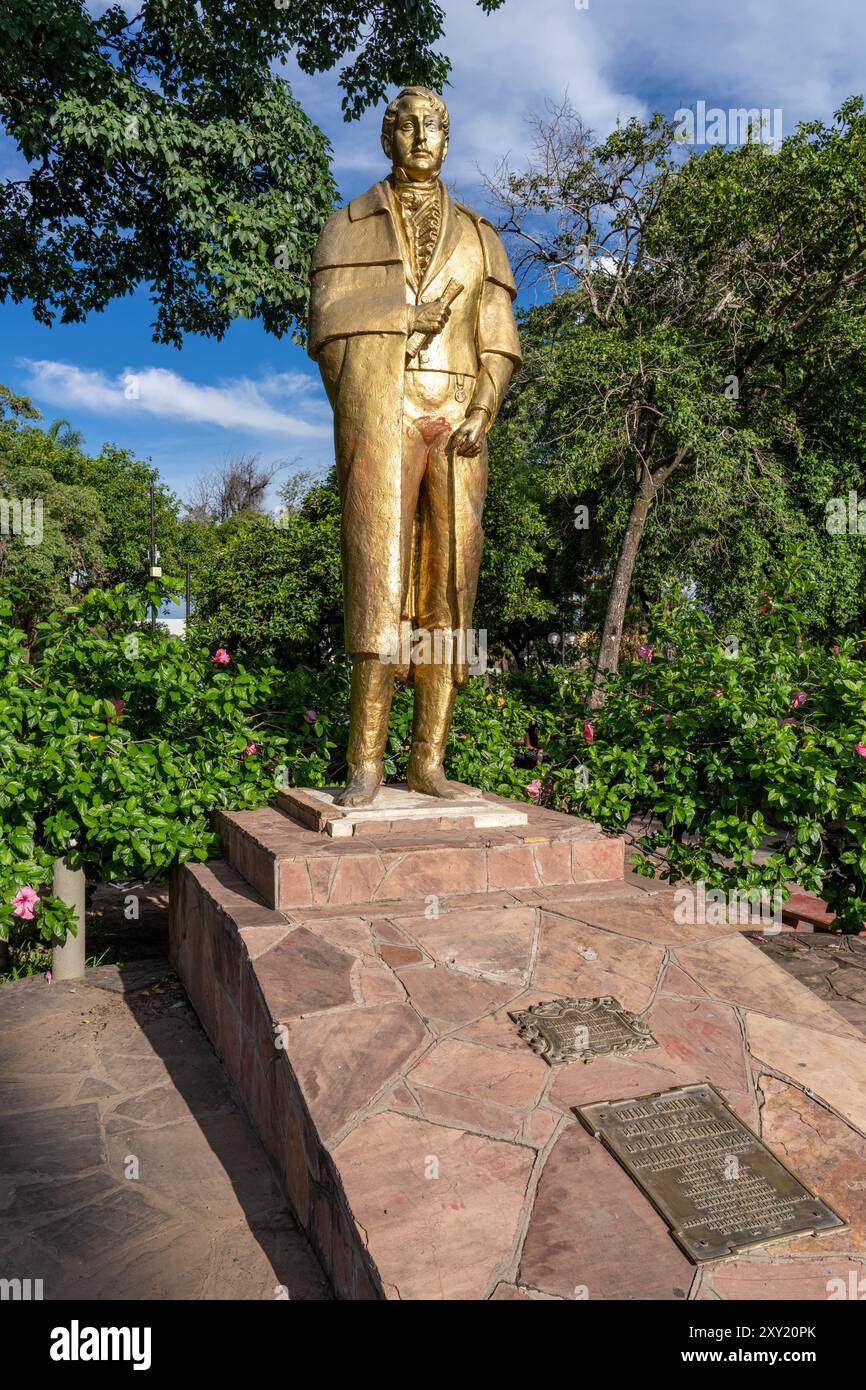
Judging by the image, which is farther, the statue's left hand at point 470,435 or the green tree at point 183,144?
the green tree at point 183,144

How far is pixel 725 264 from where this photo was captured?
11523mm

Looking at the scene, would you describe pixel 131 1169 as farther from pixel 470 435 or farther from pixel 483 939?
pixel 470 435

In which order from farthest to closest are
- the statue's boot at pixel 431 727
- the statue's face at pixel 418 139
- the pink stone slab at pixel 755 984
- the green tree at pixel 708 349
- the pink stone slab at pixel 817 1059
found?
1. the green tree at pixel 708 349
2. the statue's boot at pixel 431 727
3. the statue's face at pixel 418 139
4. the pink stone slab at pixel 755 984
5. the pink stone slab at pixel 817 1059

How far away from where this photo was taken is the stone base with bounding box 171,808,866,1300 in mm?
1780

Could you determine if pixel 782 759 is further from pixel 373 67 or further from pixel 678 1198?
pixel 373 67

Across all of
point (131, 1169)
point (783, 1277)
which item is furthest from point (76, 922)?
point (783, 1277)

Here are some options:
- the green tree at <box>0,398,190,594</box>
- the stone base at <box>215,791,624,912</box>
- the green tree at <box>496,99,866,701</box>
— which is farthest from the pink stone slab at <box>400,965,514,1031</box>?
the green tree at <box>0,398,190,594</box>

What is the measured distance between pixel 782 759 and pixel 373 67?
8083 mm

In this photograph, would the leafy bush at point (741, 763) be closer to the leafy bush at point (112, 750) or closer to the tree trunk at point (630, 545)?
the leafy bush at point (112, 750)

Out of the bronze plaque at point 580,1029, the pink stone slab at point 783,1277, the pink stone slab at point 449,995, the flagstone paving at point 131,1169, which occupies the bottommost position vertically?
the flagstone paving at point 131,1169

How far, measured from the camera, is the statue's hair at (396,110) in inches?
134

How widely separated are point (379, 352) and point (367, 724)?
145cm

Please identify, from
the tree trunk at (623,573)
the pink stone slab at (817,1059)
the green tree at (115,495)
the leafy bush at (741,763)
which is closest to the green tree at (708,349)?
the tree trunk at (623,573)

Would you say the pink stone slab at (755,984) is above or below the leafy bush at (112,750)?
below
